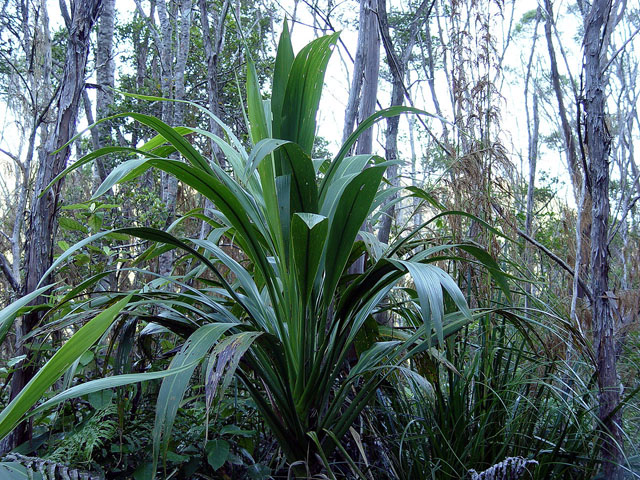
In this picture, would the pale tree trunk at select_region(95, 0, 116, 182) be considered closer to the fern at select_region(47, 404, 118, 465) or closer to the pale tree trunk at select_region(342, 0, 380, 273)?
the pale tree trunk at select_region(342, 0, 380, 273)

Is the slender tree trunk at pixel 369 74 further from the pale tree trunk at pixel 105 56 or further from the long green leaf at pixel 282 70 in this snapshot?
the pale tree trunk at pixel 105 56

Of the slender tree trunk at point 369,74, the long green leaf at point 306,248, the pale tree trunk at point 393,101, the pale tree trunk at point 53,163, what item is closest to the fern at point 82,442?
the pale tree trunk at point 53,163

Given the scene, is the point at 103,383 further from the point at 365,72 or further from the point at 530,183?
the point at 530,183

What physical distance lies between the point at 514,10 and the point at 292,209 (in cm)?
616

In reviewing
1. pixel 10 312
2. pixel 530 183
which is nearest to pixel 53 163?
pixel 10 312

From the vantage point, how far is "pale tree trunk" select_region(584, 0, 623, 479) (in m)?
1.46

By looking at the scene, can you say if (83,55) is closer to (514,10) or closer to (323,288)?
(323,288)

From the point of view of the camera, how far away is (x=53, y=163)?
1.70 m

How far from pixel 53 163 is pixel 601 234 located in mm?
1817

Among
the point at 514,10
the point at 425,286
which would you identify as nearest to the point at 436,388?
the point at 425,286

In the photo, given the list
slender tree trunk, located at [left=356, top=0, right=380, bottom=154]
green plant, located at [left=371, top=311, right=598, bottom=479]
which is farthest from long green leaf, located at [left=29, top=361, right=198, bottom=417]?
slender tree trunk, located at [left=356, top=0, right=380, bottom=154]

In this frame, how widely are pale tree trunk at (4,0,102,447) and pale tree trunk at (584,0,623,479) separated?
5.63ft

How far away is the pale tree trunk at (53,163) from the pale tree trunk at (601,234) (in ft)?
5.63

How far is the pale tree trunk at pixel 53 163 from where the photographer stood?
1.65 meters
